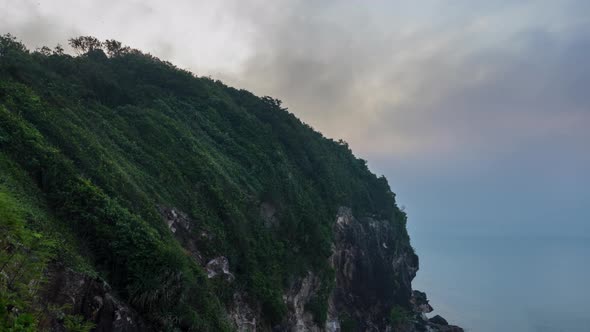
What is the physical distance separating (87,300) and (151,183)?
42.1ft

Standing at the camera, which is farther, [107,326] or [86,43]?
[86,43]

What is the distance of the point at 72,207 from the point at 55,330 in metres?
6.61

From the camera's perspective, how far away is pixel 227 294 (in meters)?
23.9

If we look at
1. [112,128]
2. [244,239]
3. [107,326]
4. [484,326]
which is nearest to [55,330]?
[107,326]

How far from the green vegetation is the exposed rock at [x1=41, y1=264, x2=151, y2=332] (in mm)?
470

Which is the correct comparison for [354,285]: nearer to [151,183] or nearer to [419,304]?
[419,304]

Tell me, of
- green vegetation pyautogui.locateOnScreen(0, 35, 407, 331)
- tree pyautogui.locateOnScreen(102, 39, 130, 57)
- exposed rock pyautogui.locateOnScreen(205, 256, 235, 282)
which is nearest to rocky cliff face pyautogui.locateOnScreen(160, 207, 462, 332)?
exposed rock pyautogui.locateOnScreen(205, 256, 235, 282)

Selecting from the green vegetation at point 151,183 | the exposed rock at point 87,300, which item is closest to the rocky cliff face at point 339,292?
the exposed rock at point 87,300

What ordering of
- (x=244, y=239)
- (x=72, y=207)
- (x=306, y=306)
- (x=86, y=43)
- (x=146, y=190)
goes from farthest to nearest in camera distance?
(x=86, y=43)
(x=306, y=306)
(x=244, y=239)
(x=146, y=190)
(x=72, y=207)

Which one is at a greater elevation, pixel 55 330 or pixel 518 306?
pixel 518 306

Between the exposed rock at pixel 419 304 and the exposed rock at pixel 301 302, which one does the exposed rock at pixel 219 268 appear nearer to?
the exposed rock at pixel 301 302

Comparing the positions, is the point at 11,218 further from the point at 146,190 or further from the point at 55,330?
the point at 146,190

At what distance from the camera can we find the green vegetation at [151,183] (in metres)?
15.2

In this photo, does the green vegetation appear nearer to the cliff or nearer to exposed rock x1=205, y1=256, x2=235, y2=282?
the cliff
